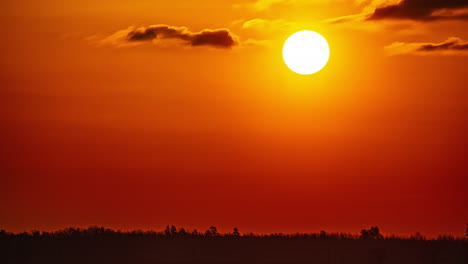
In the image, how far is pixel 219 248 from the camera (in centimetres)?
7344

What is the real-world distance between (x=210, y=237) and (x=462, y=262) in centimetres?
1344

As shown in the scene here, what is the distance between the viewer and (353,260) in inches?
2766

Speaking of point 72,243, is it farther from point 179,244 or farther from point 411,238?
point 411,238

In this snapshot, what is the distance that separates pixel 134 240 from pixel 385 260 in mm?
13387

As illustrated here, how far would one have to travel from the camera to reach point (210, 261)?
71312 millimetres

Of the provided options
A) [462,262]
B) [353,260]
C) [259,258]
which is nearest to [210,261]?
[259,258]

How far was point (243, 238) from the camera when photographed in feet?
246

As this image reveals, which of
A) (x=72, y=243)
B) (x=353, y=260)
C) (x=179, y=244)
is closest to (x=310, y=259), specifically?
(x=353, y=260)

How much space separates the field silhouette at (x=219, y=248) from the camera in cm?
7056

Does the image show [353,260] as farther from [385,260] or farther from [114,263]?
[114,263]

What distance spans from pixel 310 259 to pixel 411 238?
562 cm

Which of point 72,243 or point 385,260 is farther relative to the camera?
point 72,243

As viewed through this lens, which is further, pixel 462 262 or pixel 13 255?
pixel 13 255

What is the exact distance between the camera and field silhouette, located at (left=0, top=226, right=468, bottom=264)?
70.6 meters
